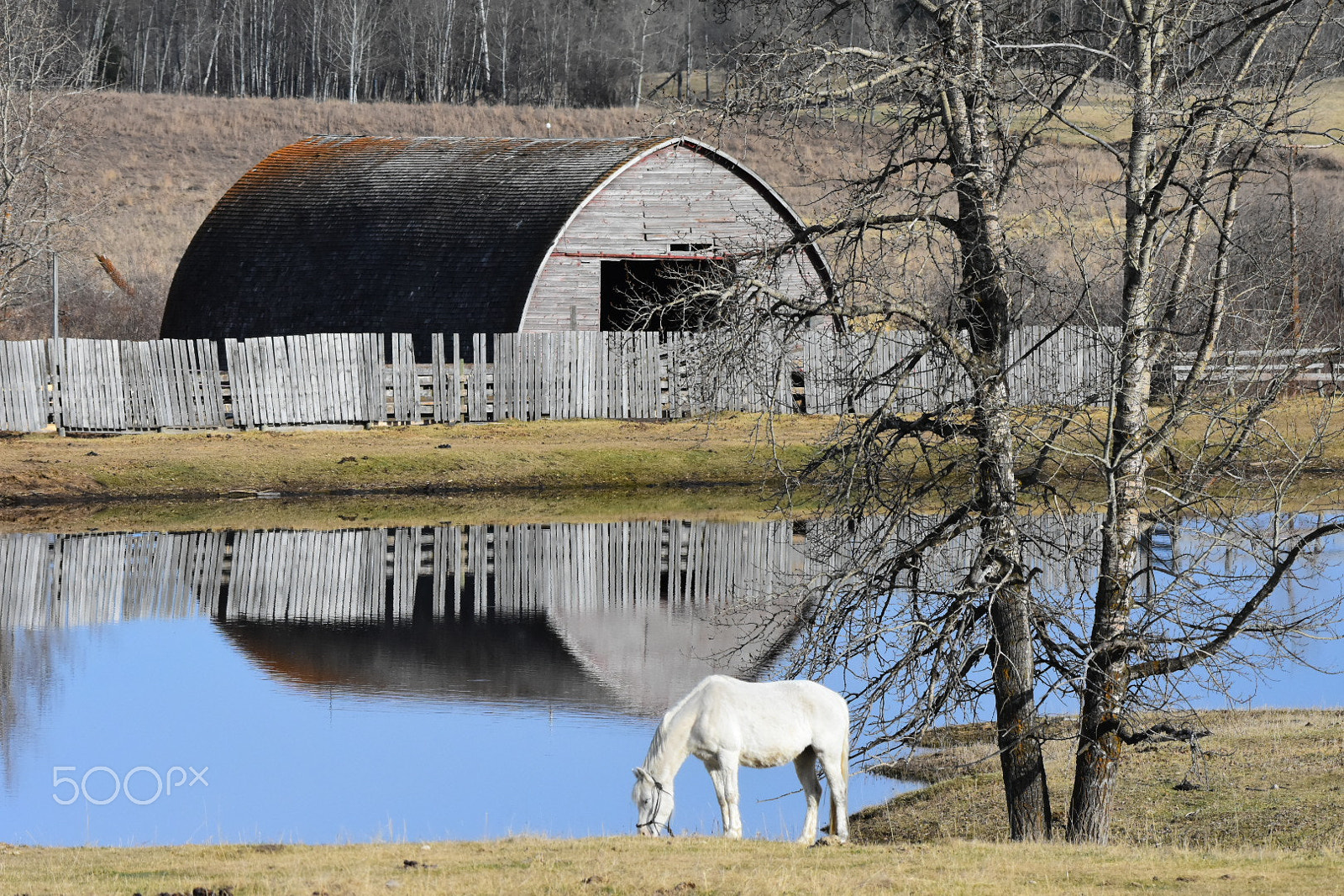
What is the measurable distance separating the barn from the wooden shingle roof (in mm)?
40

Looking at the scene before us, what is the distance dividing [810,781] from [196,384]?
2464 centimetres

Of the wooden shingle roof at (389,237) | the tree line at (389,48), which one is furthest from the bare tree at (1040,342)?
the tree line at (389,48)

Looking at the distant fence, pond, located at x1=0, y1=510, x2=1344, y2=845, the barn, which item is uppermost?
the barn

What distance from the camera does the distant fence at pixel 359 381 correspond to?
31.9 metres

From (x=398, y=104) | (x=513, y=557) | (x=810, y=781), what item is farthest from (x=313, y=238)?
(x=398, y=104)

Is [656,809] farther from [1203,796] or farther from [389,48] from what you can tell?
[389,48]

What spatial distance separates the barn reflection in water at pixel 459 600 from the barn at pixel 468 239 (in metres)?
10.4

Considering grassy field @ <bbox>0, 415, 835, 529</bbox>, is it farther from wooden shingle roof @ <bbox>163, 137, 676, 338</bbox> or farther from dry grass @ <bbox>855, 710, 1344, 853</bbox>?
dry grass @ <bbox>855, 710, 1344, 853</bbox>

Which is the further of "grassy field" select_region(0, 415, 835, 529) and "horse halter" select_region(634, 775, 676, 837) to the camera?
"grassy field" select_region(0, 415, 835, 529)

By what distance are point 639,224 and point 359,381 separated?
7346 mm

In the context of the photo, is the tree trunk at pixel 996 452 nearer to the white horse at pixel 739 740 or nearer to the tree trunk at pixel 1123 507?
the tree trunk at pixel 1123 507

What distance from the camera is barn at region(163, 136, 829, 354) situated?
35438 millimetres

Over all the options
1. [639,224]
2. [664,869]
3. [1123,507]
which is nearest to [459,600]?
[1123,507]

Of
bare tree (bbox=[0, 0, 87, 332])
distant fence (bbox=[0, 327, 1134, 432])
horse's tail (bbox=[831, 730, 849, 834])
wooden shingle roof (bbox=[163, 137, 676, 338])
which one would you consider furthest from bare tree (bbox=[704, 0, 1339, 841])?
bare tree (bbox=[0, 0, 87, 332])
